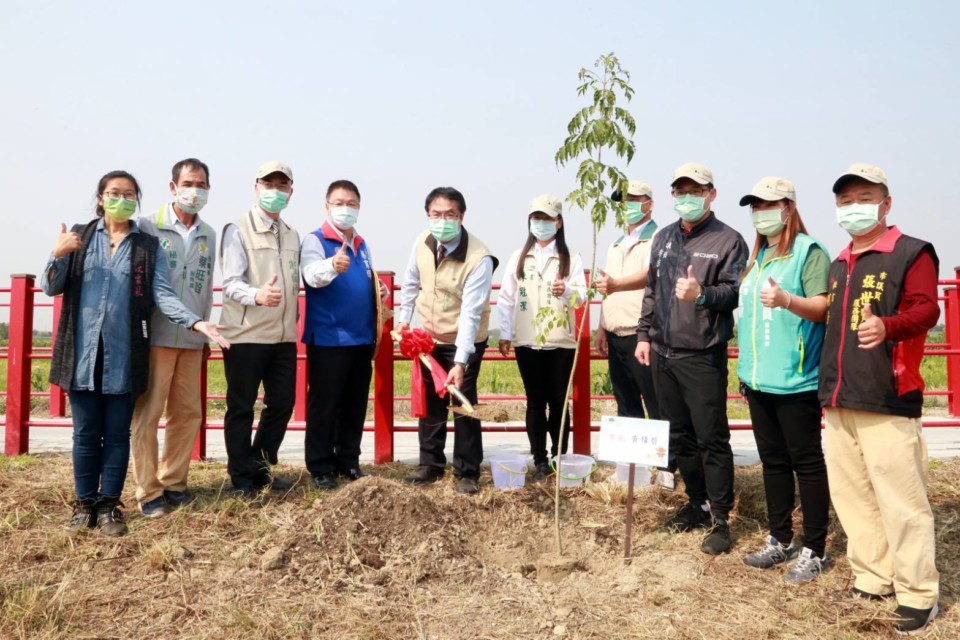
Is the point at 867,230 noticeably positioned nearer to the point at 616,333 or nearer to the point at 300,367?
the point at 616,333

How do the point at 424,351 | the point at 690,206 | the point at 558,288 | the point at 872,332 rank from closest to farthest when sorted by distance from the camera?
the point at 872,332 → the point at 690,206 → the point at 558,288 → the point at 424,351

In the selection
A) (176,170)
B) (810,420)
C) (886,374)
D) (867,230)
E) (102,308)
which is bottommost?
(810,420)

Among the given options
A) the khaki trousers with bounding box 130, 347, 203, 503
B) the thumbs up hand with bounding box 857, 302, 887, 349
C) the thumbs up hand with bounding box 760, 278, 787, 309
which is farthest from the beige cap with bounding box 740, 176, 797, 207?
the khaki trousers with bounding box 130, 347, 203, 503

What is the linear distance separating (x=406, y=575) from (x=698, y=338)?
185cm

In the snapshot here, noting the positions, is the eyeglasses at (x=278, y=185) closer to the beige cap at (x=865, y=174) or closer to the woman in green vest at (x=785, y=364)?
the woman in green vest at (x=785, y=364)

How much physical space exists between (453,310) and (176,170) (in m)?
1.86

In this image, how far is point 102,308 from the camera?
11.5ft

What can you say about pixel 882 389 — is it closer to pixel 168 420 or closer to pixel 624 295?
pixel 624 295

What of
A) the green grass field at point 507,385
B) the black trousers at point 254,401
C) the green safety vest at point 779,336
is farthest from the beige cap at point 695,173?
the green grass field at point 507,385

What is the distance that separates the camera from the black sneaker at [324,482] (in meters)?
4.30

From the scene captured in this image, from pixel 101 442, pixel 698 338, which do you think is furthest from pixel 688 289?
pixel 101 442

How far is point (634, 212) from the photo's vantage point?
456 cm

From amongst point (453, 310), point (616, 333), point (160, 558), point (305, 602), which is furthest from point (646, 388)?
point (160, 558)

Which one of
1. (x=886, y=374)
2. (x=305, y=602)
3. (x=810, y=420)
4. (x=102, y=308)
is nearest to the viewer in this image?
(x=886, y=374)
